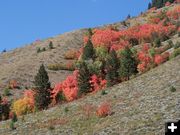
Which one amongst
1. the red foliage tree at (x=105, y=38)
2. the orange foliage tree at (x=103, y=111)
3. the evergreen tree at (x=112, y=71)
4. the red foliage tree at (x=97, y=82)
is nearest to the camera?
the orange foliage tree at (x=103, y=111)

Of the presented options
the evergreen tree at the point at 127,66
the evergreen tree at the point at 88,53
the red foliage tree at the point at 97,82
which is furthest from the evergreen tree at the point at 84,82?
the evergreen tree at the point at 88,53

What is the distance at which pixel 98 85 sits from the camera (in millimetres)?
75125

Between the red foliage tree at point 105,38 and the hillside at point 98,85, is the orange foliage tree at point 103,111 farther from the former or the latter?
the red foliage tree at point 105,38

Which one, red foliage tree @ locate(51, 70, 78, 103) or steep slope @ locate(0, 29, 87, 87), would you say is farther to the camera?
steep slope @ locate(0, 29, 87, 87)

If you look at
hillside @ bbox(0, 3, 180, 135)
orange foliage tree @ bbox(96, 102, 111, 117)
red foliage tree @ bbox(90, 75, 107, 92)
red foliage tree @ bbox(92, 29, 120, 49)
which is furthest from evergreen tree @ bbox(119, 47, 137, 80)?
red foliage tree @ bbox(92, 29, 120, 49)

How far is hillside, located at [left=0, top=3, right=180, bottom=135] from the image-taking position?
4366cm

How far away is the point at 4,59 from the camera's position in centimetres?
12988

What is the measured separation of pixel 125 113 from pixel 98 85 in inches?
1184

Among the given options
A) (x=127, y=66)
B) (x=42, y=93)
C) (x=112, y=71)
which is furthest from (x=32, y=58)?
(x=127, y=66)

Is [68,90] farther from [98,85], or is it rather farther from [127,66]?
[127,66]

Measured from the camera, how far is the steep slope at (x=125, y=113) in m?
40.0

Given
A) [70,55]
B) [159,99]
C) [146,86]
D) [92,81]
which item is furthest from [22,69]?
[159,99]

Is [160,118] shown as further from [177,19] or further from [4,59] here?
[177,19]

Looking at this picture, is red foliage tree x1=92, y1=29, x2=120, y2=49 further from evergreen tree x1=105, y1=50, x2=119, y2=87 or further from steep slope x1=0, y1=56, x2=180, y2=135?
steep slope x1=0, y1=56, x2=180, y2=135
